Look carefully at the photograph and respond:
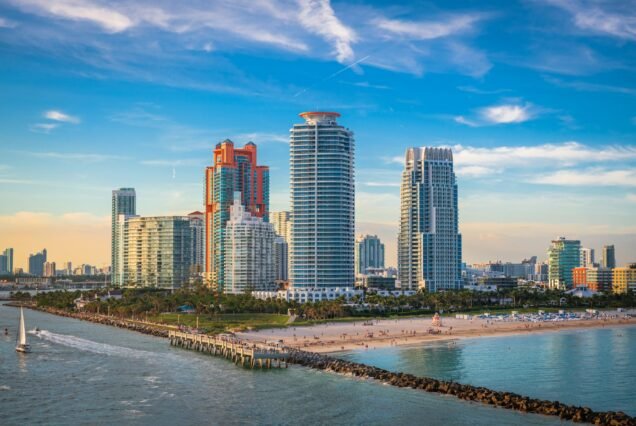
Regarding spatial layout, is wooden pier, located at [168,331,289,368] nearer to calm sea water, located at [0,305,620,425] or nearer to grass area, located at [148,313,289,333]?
calm sea water, located at [0,305,620,425]

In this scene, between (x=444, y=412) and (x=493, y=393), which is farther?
(x=493, y=393)

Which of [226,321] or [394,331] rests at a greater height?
[226,321]

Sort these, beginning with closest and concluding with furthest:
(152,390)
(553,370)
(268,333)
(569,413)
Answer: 1. (569,413)
2. (152,390)
3. (553,370)
4. (268,333)

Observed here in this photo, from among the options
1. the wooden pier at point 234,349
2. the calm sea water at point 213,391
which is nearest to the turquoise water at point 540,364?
the calm sea water at point 213,391

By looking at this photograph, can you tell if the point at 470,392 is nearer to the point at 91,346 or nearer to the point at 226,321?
the point at 91,346

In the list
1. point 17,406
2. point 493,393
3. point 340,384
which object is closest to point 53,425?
point 17,406

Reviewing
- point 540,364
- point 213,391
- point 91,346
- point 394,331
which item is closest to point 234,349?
point 213,391

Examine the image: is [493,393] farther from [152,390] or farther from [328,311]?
[328,311]
